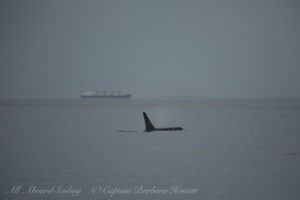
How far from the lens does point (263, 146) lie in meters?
44.4

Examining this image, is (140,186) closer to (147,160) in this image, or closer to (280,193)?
(280,193)

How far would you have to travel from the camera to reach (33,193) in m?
23.2

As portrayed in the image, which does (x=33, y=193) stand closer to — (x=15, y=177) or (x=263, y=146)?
(x=15, y=177)

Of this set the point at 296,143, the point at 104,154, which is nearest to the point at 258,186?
the point at 104,154

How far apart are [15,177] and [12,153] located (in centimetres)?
1287

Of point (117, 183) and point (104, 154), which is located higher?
point (117, 183)

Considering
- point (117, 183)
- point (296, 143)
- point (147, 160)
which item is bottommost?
point (296, 143)

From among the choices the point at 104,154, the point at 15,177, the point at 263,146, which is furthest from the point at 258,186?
the point at 263,146

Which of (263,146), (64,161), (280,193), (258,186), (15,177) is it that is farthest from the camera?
(263,146)

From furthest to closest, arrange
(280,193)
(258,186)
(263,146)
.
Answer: (263,146), (258,186), (280,193)

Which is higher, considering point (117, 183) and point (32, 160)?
point (117, 183)

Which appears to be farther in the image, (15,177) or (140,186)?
(15,177)

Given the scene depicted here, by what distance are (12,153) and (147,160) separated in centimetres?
1295

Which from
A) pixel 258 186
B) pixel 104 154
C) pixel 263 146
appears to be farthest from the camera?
pixel 263 146
